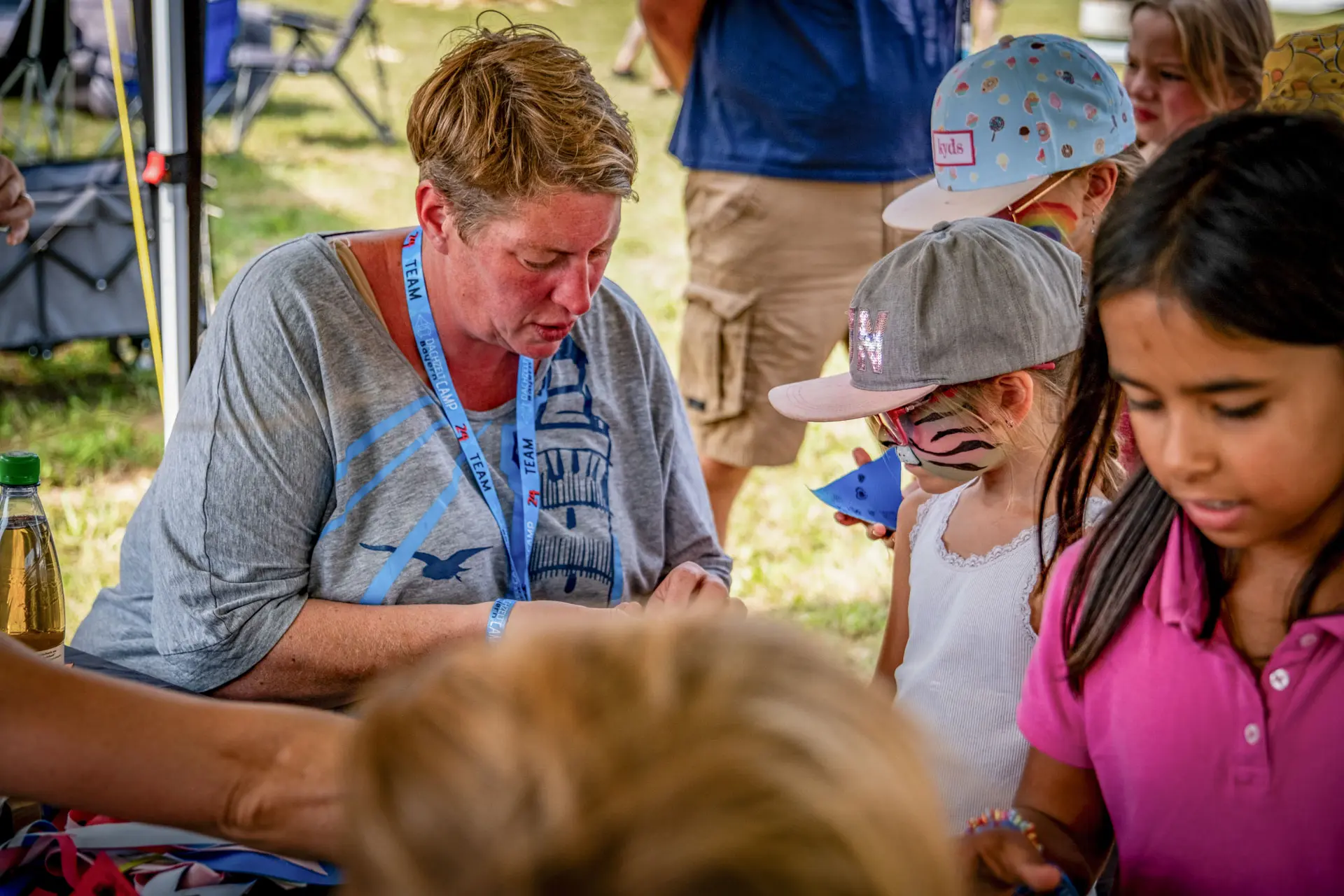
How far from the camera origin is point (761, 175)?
3.27 metres

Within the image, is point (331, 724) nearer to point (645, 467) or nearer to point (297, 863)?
point (297, 863)

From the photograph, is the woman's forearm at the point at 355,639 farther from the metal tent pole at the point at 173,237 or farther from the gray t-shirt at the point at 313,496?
the metal tent pole at the point at 173,237

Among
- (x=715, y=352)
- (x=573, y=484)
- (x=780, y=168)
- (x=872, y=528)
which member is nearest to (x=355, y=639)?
(x=573, y=484)

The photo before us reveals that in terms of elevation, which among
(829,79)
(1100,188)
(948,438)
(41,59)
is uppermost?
(41,59)

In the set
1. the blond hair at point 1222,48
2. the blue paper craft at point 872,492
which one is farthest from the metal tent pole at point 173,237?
Answer: the blond hair at point 1222,48

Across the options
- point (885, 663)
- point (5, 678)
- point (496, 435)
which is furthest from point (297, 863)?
point (885, 663)

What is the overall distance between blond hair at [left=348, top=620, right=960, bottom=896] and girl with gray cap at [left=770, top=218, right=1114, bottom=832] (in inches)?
42.6

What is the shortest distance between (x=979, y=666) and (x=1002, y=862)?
49cm

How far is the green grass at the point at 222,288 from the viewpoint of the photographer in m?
4.06

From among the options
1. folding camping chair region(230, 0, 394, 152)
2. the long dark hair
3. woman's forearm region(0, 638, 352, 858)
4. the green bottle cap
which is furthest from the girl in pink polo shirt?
folding camping chair region(230, 0, 394, 152)

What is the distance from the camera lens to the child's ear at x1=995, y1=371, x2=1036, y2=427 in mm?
1751

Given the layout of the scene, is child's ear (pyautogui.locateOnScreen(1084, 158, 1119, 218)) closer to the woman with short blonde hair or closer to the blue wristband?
the woman with short blonde hair

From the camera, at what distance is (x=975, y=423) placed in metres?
1.75

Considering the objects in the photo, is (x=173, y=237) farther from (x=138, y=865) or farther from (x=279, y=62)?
(x=279, y=62)
